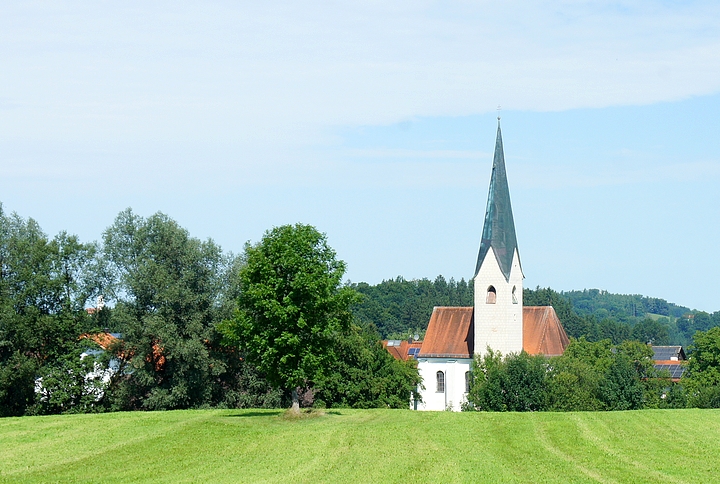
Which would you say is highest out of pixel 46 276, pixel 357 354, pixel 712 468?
pixel 46 276

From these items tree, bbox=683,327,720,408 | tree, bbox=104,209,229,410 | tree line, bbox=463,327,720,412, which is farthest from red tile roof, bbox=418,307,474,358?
tree, bbox=104,209,229,410

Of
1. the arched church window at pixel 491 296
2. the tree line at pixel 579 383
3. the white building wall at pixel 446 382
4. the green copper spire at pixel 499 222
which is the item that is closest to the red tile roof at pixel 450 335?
the white building wall at pixel 446 382

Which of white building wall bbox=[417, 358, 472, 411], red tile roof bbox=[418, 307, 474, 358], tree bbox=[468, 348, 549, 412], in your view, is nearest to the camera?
tree bbox=[468, 348, 549, 412]

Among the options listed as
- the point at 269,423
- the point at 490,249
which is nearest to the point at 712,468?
the point at 269,423

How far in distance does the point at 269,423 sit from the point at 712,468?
18330 mm

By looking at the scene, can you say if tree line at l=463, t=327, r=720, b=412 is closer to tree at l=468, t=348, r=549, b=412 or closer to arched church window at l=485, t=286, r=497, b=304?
tree at l=468, t=348, r=549, b=412

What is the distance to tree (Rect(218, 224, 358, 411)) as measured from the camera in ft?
131

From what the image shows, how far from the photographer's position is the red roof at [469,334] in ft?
238

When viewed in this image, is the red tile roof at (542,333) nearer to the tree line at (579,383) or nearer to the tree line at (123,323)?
the tree line at (579,383)

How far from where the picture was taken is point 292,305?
39.8 meters

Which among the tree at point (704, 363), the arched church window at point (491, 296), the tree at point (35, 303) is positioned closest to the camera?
the tree at point (35, 303)

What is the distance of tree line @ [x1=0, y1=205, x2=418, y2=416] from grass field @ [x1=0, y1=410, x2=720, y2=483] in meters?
9.87

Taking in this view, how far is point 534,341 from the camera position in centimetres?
7262

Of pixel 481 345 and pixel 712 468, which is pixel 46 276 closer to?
pixel 481 345
